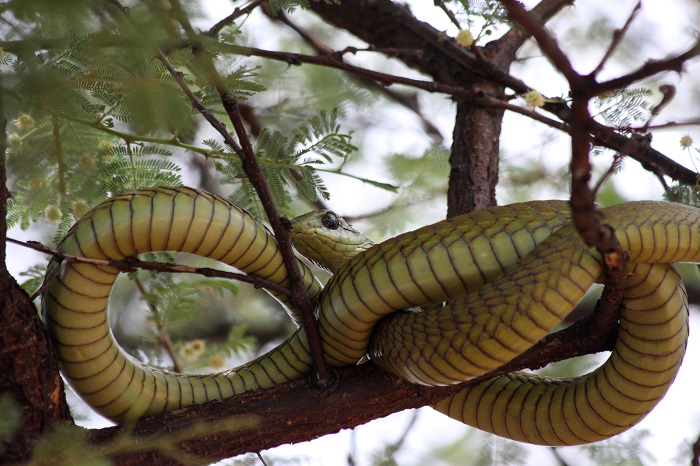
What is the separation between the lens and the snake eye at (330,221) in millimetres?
3912

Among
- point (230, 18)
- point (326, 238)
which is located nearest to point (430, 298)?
point (326, 238)

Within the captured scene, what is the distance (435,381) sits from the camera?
3.04m

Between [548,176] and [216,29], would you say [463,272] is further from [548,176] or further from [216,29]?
[548,176]

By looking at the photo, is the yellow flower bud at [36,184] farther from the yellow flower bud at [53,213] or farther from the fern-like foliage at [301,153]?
the fern-like foliage at [301,153]

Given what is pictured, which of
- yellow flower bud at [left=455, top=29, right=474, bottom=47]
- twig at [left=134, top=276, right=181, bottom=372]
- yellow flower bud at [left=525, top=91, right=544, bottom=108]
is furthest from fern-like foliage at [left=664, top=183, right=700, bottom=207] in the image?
twig at [left=134, top=276, right=181, bottom=372]

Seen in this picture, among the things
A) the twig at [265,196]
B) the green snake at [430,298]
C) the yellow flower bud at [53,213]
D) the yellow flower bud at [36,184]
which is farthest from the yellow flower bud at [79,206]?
the twig at [265,196]

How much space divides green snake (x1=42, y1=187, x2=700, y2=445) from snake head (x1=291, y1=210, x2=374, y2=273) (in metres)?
0.44

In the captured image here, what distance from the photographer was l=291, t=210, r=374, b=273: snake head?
152 inches

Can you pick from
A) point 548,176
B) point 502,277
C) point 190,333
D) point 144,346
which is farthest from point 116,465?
point 548,176

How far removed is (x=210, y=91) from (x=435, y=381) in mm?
1602

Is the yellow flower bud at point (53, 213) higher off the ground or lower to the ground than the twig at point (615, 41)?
higher

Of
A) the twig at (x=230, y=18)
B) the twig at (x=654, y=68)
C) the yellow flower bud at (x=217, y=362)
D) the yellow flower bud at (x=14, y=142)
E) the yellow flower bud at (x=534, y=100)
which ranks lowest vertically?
the yellow flower bud at (x=217, y=362)

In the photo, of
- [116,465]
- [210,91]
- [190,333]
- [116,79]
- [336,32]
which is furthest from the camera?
[336,32]

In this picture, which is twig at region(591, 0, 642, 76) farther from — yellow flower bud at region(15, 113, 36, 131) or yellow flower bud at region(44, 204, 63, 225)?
yellow flower bud at region(44, 204, 63, 225)
